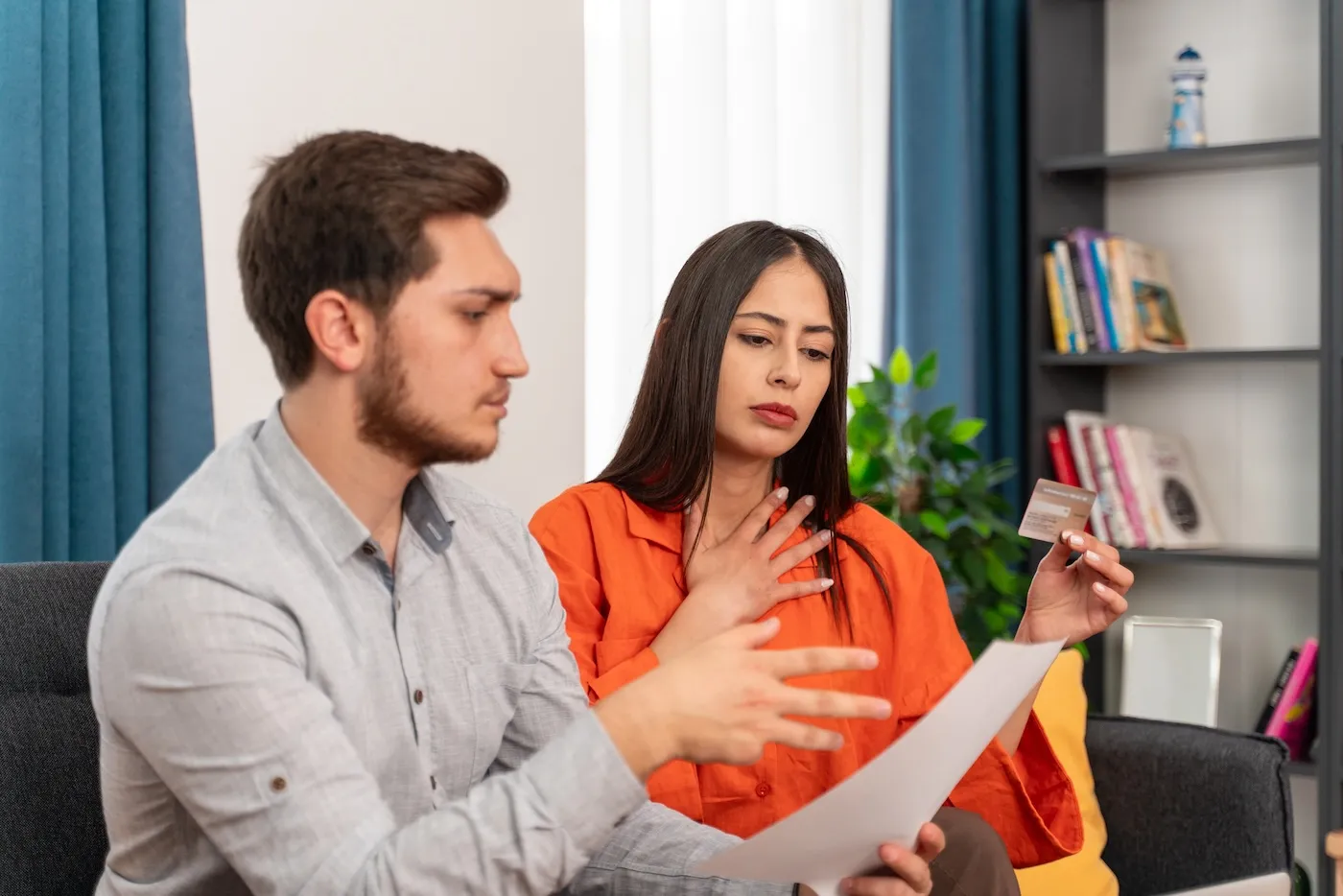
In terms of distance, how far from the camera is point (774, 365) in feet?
5.57

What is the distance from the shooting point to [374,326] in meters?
Answer: 1.08

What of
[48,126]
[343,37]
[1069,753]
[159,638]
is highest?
[343,37]

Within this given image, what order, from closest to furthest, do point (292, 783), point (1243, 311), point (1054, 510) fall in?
point (292, 783)
point (1054, 510)
point (1243, 311)

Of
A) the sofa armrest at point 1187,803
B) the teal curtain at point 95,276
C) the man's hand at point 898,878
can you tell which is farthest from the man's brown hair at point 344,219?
the sofa armrest at point 1187,803

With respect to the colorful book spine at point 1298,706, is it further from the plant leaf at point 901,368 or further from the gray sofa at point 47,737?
the gray sofa at point 47,737

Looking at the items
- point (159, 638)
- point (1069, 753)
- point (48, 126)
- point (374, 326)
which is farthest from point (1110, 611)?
point (48, 126)

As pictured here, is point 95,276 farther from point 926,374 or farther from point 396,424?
point 926,374

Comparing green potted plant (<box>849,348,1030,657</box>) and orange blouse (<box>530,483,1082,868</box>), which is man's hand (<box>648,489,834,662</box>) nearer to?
orange blouse (<box>530,483,1082,868</box>)

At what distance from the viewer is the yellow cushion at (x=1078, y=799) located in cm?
192

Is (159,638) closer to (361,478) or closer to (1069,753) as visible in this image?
(361,478)

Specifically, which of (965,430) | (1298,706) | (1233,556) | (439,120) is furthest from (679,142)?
(1298,706)

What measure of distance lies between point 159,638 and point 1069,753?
1435mm

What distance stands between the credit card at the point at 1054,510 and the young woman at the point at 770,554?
0.03 metres

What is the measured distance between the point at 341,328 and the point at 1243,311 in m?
2.80
